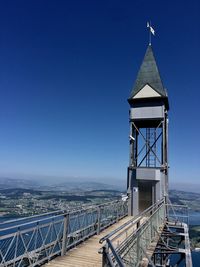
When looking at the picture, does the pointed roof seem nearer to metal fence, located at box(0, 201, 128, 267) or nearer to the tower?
the tower

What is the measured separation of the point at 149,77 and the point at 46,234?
13.7 m

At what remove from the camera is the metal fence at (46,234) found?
5.37m

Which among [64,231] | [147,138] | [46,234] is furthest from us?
[147,138]

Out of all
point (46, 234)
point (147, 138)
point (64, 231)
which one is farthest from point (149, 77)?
point (46, 234)

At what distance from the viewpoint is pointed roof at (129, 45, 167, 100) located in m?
16.7

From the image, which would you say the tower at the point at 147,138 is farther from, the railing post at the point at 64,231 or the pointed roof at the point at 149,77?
the railing post at the point at 64,231

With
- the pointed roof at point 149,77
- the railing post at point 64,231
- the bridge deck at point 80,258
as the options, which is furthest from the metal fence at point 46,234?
the pointed roof at point 149,77

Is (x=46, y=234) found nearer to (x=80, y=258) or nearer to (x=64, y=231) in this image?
(x=64, y=231)

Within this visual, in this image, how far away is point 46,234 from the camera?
666cm

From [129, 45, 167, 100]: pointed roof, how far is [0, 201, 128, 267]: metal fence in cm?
901

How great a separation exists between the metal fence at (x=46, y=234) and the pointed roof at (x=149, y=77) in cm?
901

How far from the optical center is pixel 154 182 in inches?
588

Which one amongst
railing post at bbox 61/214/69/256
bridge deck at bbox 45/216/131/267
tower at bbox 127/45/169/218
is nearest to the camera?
bridge deck at bbox 45/216/131/267

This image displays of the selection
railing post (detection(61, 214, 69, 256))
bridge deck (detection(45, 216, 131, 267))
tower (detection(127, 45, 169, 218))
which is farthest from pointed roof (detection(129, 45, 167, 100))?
bridge deck (detection(45, 216, 131, 267))
